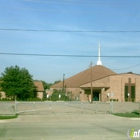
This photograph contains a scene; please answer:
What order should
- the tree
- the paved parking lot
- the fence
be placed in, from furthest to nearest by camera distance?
the tree, the fence, the paved parking lot

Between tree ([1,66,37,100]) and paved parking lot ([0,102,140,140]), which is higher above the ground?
tree ([1,66,37,100])

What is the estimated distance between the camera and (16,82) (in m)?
72.8

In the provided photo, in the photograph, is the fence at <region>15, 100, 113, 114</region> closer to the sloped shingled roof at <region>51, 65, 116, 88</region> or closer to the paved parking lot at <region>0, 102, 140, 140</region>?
the paved parking lot at <region>0, 102, 140, 140</region>

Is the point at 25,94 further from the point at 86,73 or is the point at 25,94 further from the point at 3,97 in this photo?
the point at 86,73

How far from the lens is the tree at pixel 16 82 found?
72562mm

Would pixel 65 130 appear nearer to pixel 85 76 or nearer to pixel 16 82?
pixel 16 82

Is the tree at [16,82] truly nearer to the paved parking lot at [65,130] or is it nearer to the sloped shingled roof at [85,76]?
the sloped shingled roof at [85,76]

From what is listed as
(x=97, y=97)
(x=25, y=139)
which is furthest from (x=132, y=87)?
(x=25, y=139)

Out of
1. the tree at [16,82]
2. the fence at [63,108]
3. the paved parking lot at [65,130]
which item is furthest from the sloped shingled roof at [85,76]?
the paved parking lot at [65,130]

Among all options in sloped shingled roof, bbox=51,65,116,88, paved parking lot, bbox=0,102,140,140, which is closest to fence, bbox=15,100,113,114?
paved parking lot, bbox=0,102,140,140

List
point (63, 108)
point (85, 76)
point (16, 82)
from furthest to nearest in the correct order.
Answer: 1. point (85, 76)
2. point (16, 82)
3. point (63, 108)

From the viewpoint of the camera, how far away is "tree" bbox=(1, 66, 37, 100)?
72562mm

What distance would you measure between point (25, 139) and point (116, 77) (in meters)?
67.1

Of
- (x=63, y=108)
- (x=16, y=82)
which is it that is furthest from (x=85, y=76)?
(x=63, y=108)
